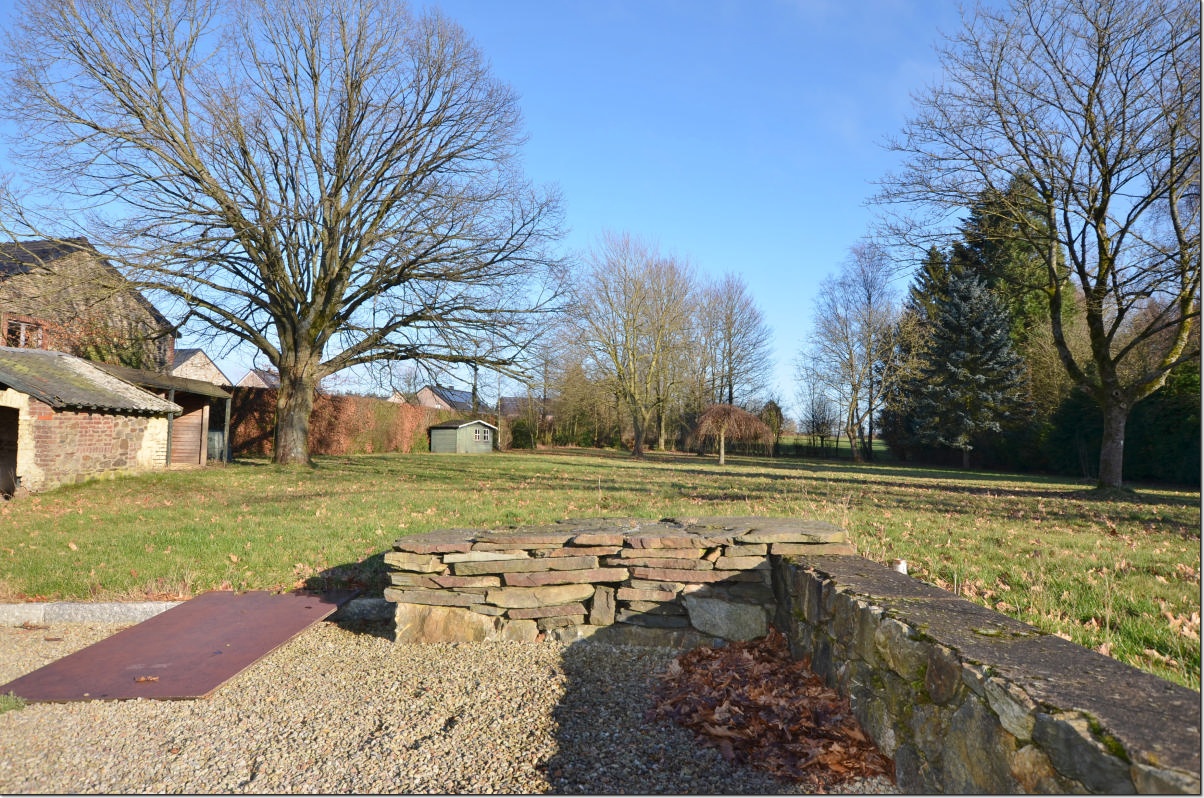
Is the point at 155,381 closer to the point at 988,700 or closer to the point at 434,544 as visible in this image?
the point at 434,544

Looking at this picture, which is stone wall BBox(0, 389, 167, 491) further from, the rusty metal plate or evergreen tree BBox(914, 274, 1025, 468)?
evergreen tree BBox(914, 274, 1025, 468)

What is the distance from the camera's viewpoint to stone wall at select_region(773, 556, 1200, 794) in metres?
1.55

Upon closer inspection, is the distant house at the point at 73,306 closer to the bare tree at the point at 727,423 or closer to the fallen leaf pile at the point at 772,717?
the fallen leaf pile at the point at 772,717

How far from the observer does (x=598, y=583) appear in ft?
14.9

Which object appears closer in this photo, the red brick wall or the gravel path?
the gravel path

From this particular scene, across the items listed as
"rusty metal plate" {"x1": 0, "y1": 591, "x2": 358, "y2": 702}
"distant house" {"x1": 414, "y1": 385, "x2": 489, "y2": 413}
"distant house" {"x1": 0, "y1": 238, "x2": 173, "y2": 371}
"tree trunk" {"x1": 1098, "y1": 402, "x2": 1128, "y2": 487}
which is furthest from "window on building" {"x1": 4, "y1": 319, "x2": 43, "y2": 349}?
"tree trunk" {"x1": 1098, "y1": 402, "x2": 1128, "y2": 487}

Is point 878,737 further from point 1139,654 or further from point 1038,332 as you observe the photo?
point 1038,332

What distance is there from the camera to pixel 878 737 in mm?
2744

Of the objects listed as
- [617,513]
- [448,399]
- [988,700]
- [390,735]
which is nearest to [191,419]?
[448,399]

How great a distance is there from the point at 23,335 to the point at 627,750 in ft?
74.4

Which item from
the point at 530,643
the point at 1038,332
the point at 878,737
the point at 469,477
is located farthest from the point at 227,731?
the point at 1038,332

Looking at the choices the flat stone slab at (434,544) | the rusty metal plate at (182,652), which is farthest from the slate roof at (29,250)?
the flat stone slab at (434,544)

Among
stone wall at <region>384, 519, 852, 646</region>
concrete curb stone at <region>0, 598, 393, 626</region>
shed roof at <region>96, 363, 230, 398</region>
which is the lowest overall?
concrete curb stone at <region>0, 598, 393, 626</region>

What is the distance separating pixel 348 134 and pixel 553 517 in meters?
13.1
